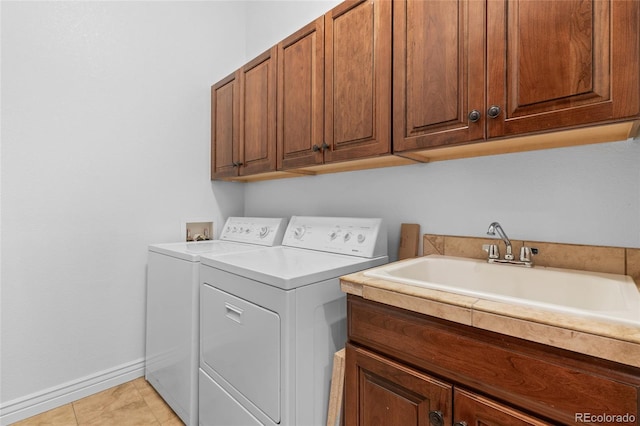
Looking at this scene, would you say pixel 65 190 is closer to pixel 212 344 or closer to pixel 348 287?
pixel 212 344

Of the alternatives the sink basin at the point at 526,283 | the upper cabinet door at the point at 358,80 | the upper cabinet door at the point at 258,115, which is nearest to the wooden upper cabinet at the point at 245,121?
the upper cabinet door at the point at 258,115

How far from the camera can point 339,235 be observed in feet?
5.26

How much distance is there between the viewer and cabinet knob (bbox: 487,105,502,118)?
3.25ft

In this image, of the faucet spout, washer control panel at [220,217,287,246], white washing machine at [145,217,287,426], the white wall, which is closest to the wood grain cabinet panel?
the faucet spout

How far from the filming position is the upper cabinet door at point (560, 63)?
0.79m

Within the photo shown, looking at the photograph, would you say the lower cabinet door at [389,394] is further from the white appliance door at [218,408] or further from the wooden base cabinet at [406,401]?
Answer: the white appliance door at [218,408]

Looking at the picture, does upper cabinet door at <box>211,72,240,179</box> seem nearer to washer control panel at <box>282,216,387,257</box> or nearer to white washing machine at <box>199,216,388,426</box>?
washer control panel at <box>282,216,387,257</box>

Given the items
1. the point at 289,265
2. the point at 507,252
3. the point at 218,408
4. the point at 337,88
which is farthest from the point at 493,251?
the point at 218,408

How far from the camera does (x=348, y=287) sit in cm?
100

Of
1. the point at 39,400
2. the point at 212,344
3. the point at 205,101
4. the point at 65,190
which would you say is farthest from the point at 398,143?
the point at 39,400

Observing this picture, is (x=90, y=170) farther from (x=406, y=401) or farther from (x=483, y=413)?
(x=483, y=413)

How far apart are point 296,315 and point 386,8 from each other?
50.6 inches

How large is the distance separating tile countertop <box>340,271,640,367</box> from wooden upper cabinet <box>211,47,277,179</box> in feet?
3.97

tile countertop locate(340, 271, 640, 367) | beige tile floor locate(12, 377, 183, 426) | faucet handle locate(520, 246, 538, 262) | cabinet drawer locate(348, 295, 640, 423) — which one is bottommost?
beige tile floor locate(12, 377, 183, 426)
